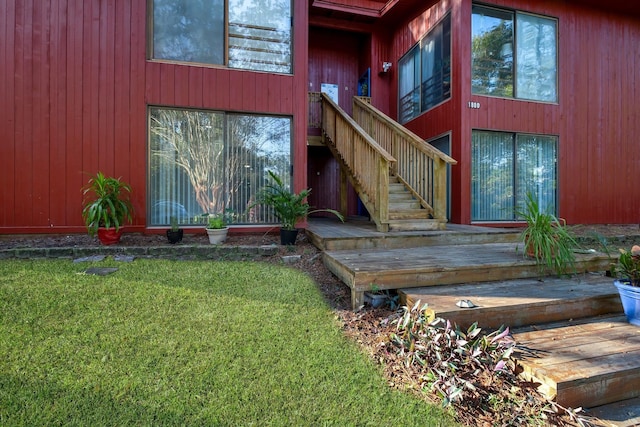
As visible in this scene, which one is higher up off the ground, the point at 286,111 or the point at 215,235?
the point at 286,111

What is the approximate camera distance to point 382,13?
768 cm

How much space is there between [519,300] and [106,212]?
14.8 ft

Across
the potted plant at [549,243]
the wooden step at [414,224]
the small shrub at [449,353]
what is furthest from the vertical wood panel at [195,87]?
the potted plant at [549,243]

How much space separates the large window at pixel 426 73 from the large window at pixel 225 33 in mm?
3176

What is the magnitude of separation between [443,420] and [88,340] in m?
2.08

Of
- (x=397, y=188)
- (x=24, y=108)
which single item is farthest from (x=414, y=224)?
(x=24, y=108)

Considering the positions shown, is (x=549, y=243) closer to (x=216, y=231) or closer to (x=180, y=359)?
(x=180, y=359)

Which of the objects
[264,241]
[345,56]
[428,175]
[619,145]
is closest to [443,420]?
[264,241]

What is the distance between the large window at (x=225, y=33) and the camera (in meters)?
4.79

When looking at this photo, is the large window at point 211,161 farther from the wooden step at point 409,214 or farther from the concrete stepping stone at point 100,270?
the wooden step at point 409,214

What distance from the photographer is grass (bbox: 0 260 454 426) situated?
1.47 meters

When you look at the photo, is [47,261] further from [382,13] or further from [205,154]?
[382,13]

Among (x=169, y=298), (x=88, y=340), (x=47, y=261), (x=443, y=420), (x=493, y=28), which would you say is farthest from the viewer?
(x=493, y=28)

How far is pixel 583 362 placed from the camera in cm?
168
